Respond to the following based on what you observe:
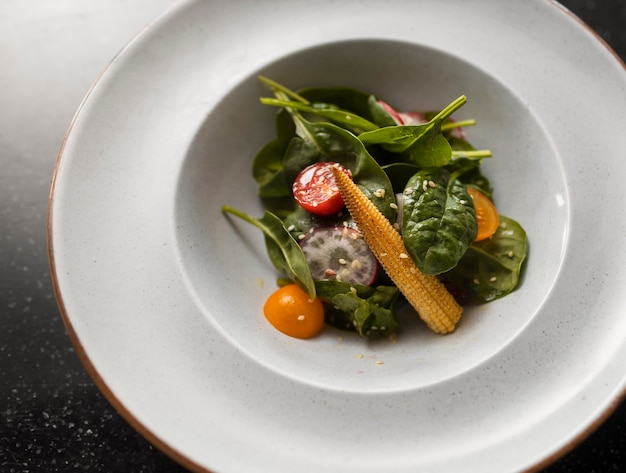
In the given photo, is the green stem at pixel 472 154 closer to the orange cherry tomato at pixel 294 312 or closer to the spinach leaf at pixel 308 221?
the spinach leaf at pixel 308 221

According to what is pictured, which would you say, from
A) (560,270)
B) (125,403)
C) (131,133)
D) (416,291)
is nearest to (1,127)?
(131,133)

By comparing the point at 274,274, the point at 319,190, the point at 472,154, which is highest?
the point at 472,154

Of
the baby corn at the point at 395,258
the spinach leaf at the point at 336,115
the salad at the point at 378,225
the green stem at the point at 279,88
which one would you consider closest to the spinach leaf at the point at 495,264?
the salad at the point at 378,225

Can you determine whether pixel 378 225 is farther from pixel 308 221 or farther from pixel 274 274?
pixel 274 274

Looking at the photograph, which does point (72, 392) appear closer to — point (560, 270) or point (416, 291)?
point (416, 291)

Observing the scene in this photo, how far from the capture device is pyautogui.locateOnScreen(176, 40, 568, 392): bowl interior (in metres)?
1.75

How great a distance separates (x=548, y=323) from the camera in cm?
166

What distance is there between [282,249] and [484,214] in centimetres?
64

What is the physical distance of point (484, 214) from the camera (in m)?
2.00

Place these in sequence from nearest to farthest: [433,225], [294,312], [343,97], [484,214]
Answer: [433,225] < [294,312] < [484,214] < [343,97]

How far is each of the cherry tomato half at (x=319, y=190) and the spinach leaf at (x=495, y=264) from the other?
426mm

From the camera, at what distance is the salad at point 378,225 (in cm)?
180

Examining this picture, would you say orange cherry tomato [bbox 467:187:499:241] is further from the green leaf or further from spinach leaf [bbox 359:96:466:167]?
the green leaf

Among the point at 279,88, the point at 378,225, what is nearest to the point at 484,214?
the point at 378,225
